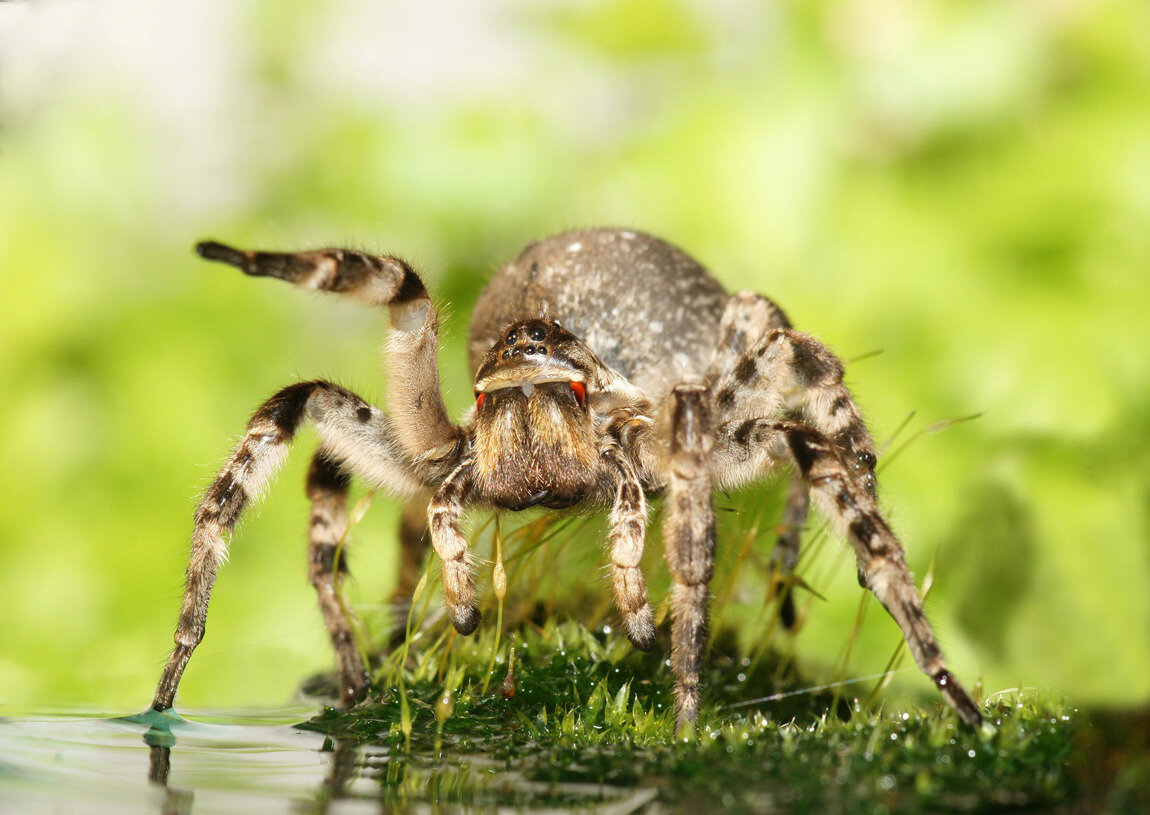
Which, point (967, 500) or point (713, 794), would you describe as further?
point (967, 500)

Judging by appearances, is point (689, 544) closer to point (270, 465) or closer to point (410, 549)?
point (270, 465)

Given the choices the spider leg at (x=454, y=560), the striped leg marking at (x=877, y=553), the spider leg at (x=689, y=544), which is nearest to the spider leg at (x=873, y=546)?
the striped leg marking at (x=877, y=553)

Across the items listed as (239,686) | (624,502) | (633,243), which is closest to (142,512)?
(239,686)

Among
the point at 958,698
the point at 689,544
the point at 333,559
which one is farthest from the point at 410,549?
the point at 958,698

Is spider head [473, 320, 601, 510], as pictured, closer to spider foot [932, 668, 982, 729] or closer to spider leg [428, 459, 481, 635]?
spider leg [428, 459, 481, 635]

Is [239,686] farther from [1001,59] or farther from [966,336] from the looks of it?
[1001,59]

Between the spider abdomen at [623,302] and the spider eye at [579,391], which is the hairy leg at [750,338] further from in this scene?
the spider eye at [579,391]

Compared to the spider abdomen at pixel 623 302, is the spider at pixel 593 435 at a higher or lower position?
lower
